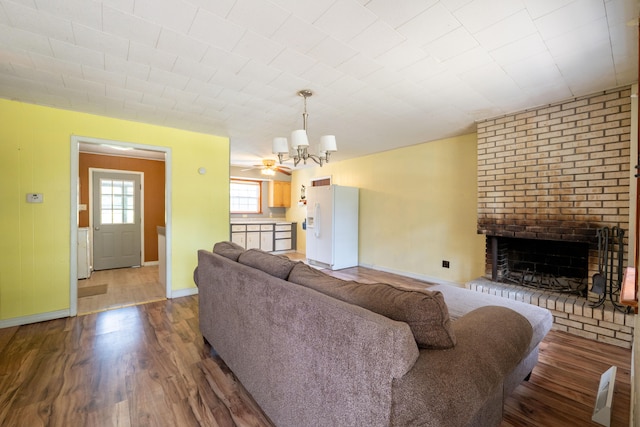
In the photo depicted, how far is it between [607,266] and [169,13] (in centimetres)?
412

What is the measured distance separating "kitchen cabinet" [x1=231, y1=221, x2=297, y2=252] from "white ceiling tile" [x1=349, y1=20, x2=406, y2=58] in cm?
528

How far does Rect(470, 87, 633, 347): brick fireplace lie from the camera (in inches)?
102

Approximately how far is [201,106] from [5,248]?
2.49 m

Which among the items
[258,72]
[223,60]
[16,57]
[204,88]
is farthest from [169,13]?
[16,57]

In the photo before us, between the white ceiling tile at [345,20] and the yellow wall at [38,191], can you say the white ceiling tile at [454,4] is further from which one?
the yellow wall at [38,191]

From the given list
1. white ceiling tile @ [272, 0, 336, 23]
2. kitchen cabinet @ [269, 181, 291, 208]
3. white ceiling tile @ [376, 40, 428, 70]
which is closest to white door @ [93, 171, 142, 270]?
kitchen cabinet @ [269, 181, 291, 208]

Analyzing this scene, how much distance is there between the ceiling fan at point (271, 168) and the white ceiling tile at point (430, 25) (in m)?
4.34

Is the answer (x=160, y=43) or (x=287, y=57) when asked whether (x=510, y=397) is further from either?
(x=160, y=43)

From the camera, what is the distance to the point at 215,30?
1.79 metres

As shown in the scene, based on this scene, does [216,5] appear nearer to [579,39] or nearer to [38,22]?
[38,22]

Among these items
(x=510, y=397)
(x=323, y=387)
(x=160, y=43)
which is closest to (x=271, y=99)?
(x=160, y=43)

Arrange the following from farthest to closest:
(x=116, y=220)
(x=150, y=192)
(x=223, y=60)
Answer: (x=150, y=192), (x=116, y=220), (x=223, y=60)

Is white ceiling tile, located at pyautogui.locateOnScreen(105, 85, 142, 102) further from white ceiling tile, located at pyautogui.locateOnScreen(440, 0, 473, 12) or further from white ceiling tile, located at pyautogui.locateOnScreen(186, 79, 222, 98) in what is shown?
white ceiling tile, located at pyautogui.locateOnScreen(440, 0, 473, 12)

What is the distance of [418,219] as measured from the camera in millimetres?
4742
